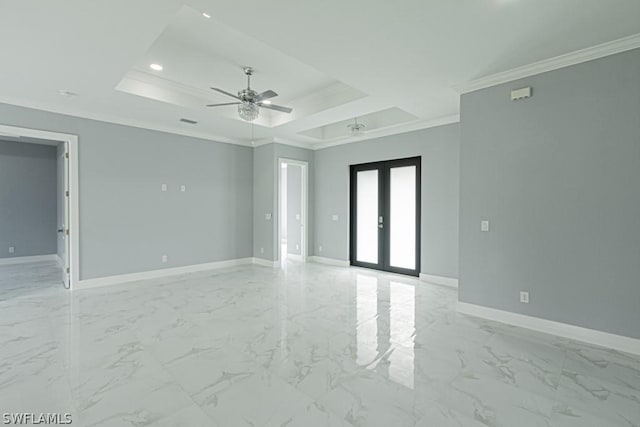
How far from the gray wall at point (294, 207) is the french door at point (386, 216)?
66.7 inches

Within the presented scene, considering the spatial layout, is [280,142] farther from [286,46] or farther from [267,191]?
[286,46]

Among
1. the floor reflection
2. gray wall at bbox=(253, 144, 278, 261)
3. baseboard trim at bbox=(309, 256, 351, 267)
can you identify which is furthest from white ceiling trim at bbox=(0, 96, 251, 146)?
the floor reflection

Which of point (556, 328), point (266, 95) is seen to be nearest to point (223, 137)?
point (266, 95)

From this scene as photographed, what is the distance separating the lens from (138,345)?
9.67ft

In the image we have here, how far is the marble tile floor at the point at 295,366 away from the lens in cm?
199

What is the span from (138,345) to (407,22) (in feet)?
12.7

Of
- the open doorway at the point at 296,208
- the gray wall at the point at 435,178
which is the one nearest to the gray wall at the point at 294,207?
the open doorway at the point at 296,208

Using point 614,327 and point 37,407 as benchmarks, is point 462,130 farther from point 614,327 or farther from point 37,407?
point 37,407

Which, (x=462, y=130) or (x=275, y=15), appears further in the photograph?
(x=462, y=130)

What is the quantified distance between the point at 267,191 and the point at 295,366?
486 cm

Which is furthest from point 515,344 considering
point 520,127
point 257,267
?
point 257,267

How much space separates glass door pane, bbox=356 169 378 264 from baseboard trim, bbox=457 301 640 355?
281 centimetres

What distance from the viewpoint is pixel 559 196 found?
3217 millimetres

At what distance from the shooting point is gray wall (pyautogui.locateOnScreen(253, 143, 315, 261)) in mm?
6848
